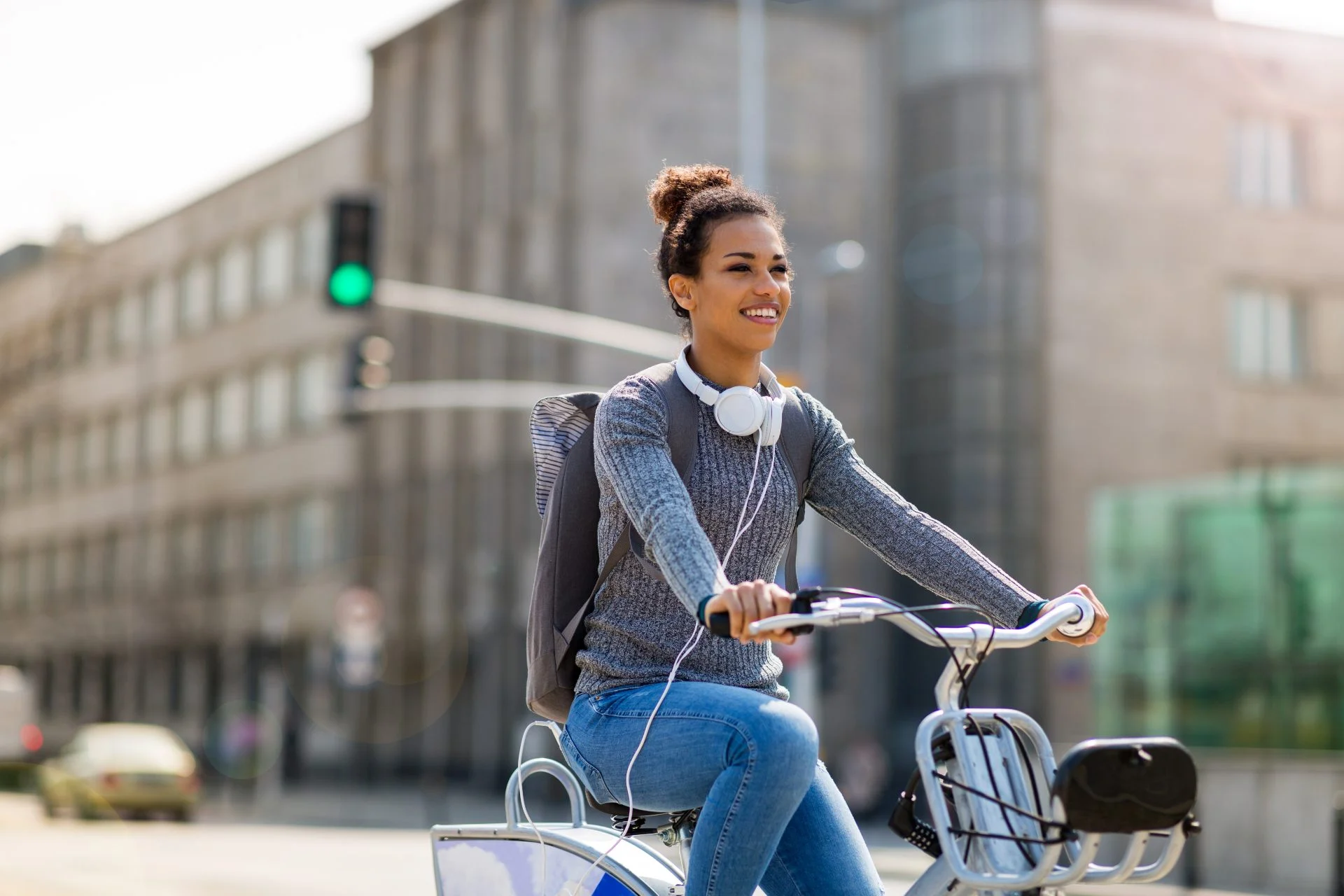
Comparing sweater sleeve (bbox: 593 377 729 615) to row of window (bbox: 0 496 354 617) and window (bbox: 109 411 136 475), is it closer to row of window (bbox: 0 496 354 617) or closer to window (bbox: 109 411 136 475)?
row of window (bbox: 0 496 354 617)

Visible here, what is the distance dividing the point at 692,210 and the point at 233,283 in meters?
52.8

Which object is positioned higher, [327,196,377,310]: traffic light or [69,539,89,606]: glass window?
[327,196,377,310]: traffic light

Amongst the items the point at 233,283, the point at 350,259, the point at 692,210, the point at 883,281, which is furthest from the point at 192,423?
the point at 692,210

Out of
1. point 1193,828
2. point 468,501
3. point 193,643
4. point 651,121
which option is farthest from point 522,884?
point 193,643

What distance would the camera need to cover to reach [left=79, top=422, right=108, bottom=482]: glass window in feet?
206

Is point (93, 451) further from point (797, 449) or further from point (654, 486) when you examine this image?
point (654, 486)

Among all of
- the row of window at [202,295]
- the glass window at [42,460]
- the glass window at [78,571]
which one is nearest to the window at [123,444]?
the row of window at [202,295]

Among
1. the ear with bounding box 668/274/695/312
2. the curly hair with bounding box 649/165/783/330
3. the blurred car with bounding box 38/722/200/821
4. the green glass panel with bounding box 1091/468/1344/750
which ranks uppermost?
the curly hair with bounding box 649/165/783/330

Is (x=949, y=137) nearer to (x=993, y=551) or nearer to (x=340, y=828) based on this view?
(x=993, y=551)

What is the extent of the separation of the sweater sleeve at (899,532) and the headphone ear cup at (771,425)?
0.42 ft

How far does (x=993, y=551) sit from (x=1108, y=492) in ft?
46.6

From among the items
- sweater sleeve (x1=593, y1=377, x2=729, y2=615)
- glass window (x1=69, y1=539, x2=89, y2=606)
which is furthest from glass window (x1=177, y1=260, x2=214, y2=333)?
sweater sleeve (x1=593, y1=377, x2=729, y2=615)

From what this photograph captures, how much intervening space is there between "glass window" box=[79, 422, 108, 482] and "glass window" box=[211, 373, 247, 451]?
862 cm

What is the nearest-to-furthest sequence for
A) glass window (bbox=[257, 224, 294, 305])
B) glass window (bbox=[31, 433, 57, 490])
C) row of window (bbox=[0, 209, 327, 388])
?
row of window (bbox=[0, 209, 327, 388]), glass window (bbox=[257, 224, 294, 305]), glass window (bbox=[31, 433, 57, 490])
